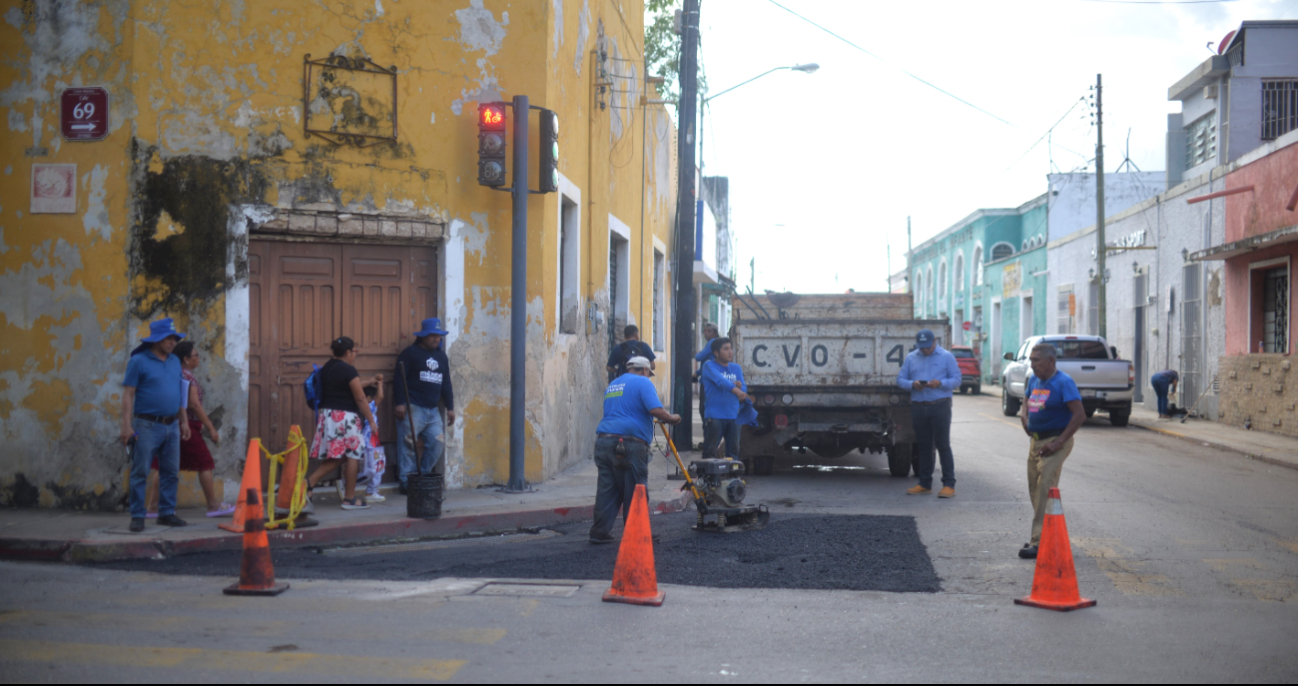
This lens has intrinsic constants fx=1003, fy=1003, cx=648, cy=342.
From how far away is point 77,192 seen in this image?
9.11m

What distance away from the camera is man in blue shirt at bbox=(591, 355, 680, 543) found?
26.2 feet

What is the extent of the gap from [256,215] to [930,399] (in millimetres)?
7244

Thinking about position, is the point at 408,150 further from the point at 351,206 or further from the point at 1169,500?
the point at 1169,500

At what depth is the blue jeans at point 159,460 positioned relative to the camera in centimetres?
795

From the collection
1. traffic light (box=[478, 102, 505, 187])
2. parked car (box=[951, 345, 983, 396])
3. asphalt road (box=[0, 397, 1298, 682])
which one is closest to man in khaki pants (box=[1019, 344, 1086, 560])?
asphalt road (box=[0, 397, 1298, 682])

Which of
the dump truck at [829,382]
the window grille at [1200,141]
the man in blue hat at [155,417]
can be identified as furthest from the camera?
the window grille at [1200,141]

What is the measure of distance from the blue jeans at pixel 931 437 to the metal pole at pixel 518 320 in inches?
175

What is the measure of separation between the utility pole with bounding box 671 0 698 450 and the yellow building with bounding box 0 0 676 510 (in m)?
3.61

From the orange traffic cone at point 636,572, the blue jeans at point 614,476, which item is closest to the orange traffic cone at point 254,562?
the orange traffic cone at point 636,572

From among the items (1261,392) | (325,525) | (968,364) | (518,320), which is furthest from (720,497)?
(968,364)

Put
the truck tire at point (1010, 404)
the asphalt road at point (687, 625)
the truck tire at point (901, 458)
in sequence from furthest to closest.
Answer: the truck tire at point (1010, 404) → the truck tire at point (901, 458) → the asphalt road at point (687, 625)

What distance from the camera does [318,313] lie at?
9.88 metres

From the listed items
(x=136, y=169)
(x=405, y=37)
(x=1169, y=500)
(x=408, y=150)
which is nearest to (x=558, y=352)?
(x=408, y=150)

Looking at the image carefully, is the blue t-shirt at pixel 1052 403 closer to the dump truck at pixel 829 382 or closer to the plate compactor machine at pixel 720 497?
the plate compactor machine at pixel 720 497
